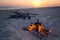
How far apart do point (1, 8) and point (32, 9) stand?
1.13 feet

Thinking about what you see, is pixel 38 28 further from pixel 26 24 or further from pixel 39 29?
pixel 26 24

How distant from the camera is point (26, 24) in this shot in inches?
52.2

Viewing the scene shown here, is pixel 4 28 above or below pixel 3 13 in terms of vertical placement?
below

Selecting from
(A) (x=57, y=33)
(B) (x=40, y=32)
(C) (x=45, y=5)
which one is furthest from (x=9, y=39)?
(C) (x=45, y=5)

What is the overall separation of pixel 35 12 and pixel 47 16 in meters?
0.13

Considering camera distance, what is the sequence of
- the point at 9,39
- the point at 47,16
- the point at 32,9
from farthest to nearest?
1. the point at 32,9
2. the point at 47,16
3. the point at 9,39

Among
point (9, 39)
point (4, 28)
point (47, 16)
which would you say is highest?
point (47, 16)

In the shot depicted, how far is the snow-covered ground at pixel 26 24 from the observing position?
3.95 feet

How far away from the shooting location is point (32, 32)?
1.25 m

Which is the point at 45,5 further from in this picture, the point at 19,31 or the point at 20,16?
the point at 19,31

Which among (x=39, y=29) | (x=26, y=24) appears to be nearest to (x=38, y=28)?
(x=39, y=29)

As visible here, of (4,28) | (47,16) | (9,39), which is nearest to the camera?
(9,39)

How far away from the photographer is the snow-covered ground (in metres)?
1.20

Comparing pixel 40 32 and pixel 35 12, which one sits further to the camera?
pixel 35 12
